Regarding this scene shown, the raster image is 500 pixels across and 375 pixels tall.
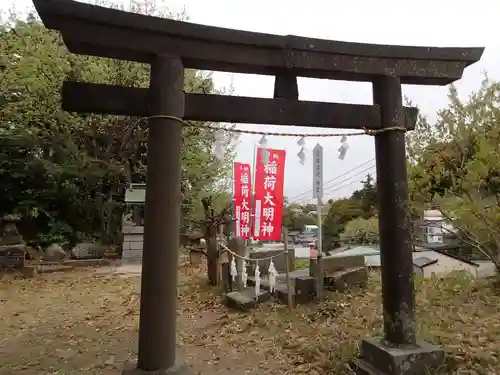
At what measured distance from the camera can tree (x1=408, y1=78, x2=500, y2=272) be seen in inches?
250

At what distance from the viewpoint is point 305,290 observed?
689 centimetres

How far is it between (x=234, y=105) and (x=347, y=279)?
15.8ft

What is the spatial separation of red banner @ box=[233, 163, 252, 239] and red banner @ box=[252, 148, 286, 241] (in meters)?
0.46

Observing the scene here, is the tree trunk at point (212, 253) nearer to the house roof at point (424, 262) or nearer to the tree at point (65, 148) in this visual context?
the house roof at point (424, 262)

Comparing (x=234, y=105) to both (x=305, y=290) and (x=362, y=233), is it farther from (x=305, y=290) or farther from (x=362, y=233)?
(x=362, y=233)

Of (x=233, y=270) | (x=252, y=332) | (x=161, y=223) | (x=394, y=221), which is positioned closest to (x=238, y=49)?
(x=161, y=223)

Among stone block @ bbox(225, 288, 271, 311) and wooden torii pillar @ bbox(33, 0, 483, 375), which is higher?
wooden torii pillar @ bbox(33, 0, 483, 375)

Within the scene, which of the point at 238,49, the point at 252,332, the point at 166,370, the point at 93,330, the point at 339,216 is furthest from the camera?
the point at 339,216

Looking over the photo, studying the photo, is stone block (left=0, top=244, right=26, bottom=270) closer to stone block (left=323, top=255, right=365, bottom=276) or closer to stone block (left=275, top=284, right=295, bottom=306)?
stone block (left=275, top=284, right=295, bottom=306)

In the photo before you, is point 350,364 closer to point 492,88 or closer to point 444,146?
point 444,146

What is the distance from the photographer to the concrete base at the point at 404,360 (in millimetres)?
3500

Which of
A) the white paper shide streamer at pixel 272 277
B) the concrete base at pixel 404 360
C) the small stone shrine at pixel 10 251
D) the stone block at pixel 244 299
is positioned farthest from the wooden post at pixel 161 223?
the small stone shrine at pixel 10 251

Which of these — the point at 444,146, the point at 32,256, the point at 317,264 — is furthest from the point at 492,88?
the point at 32,256

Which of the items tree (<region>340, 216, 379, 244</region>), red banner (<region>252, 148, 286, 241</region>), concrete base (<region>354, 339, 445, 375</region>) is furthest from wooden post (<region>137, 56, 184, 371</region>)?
tree (<region>340, 216, 379, 244</region>)
